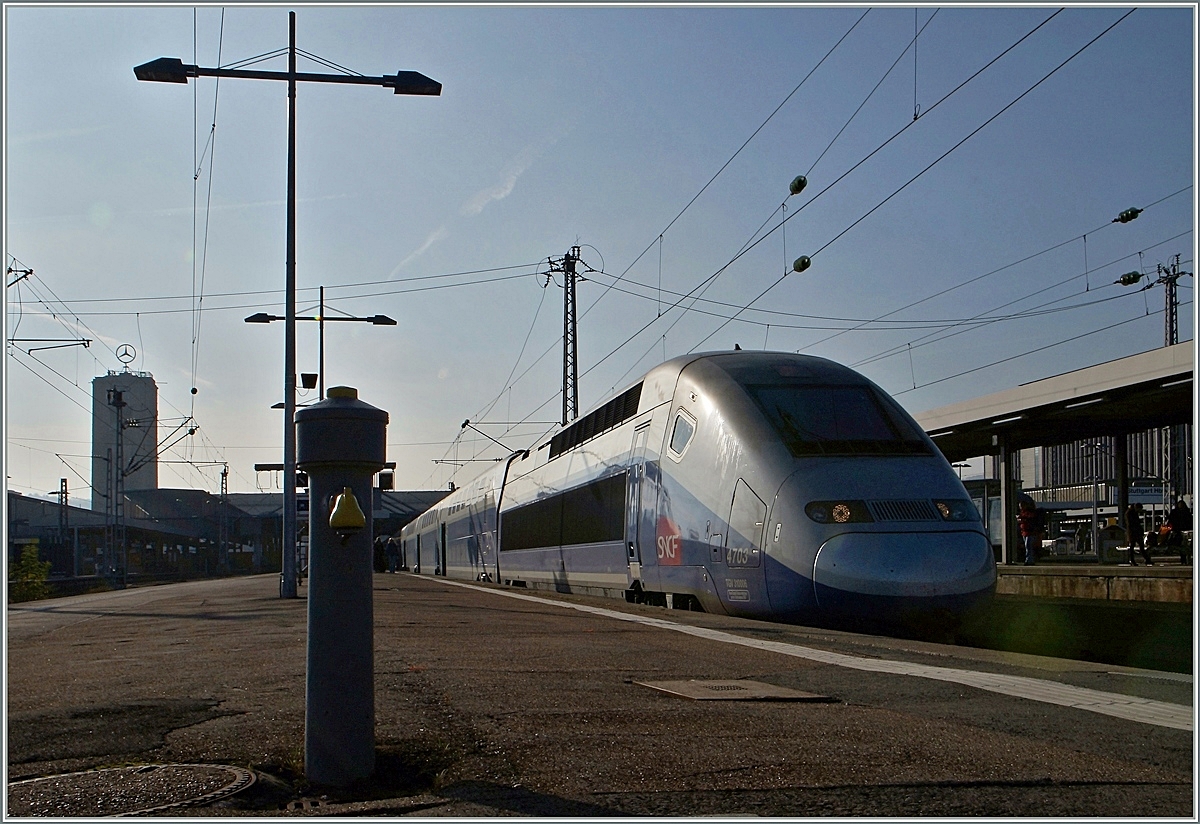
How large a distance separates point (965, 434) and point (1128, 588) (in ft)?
24.5

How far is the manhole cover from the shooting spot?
3363 mm

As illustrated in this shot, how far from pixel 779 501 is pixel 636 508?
12.6 ft

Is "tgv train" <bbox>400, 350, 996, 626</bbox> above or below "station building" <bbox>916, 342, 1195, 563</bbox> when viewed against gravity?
below

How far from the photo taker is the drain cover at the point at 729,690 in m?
5.36

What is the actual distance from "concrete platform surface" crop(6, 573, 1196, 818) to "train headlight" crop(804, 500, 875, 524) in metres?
1.73

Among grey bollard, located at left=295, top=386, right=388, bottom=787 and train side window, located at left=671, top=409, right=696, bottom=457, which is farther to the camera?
train side window, located at left=671, top=409, right=696, bottom=457

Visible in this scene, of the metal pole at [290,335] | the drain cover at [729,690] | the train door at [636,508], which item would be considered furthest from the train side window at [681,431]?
the metal pole at [290,335]

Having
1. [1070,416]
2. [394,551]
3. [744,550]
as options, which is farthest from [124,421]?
[744,550]

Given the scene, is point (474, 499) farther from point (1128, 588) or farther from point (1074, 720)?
point (1074, 720)

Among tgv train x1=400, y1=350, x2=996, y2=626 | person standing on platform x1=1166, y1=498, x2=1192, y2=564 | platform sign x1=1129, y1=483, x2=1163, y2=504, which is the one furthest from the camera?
platform sign x1=1129, y1=483, x2=1163, y2=504

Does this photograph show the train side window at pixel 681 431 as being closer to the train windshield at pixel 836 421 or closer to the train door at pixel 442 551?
the train windshield at pixel 836 421

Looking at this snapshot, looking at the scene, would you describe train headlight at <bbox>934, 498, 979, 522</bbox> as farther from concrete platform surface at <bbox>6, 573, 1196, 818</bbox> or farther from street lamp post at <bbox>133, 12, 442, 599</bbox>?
street lamp post at <bbox>133, 12, 442, 599</bbox>

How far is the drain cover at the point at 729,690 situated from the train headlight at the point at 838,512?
421cm

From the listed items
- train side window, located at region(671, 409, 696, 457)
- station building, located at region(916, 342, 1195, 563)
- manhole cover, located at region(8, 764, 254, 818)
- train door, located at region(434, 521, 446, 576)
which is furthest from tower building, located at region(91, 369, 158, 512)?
manhole cover, located at region(8, 764, 254, 818)
